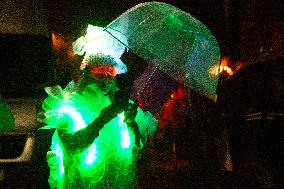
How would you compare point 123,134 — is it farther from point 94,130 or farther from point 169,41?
point 169,41

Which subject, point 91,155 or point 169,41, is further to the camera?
point 169,41

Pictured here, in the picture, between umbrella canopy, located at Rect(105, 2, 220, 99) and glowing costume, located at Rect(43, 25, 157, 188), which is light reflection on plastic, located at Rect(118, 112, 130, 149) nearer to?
glowing costume, located at Rect(43, 25, 157, 188)

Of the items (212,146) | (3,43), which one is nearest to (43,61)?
(3,43)

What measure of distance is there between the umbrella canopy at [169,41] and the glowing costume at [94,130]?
298 millimetres

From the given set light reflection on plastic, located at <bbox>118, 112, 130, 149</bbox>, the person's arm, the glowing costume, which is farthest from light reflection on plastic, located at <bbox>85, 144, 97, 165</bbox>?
light reflection on plastic, located at <bbox>118, 112, 130, 149</bbox>

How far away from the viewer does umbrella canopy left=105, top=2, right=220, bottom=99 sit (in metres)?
3.35

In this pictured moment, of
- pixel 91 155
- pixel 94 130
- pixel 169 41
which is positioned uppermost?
pixel 169 41

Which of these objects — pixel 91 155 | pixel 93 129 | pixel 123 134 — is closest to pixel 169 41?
pixel 123 134

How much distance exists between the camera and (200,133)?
652 cm

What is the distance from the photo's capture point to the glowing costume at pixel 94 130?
10.1 feet

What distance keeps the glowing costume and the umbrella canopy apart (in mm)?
298

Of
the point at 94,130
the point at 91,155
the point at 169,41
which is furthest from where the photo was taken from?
the point at 169,41

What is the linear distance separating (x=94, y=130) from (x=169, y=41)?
1.08 metres

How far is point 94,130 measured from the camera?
304 centimetres
